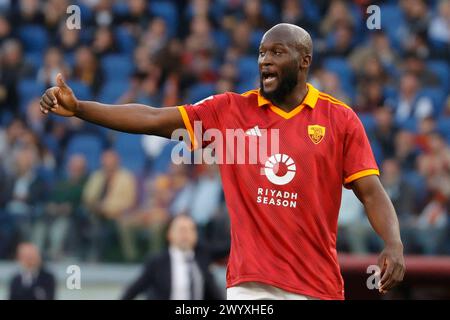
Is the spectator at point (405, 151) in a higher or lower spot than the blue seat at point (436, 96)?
lower

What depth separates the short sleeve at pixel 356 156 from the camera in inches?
224

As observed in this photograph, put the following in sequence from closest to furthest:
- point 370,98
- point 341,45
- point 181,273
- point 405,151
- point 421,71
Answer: point 181,273, point 405,151, point 370,98, point 421,71, point 341,45

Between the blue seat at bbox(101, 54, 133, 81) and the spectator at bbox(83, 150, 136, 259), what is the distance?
2.55m

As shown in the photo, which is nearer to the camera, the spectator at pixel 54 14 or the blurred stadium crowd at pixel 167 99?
the blurred stadium crowd at pixel 167 99

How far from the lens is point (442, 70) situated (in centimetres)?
1430

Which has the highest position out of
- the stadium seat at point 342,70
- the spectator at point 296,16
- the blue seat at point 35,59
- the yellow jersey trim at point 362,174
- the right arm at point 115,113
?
the spectator at point 296,16

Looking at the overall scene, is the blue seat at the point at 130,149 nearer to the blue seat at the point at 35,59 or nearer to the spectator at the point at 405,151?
the blue seat at the point at 35,59

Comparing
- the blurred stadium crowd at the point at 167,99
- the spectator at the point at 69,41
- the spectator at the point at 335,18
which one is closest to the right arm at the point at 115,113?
the blurred stadium crowd at the point at 167,99

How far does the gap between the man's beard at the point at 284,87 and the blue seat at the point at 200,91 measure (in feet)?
27.1

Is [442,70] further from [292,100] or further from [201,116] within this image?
[201,116]

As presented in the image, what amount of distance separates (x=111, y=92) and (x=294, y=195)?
30.1ft

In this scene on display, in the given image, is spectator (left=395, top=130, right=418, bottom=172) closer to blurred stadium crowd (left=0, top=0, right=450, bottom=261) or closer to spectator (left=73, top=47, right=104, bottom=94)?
blurred stadium crowd (left=0, top=0, right=450, bottom=261)

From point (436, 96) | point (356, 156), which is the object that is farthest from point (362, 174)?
point (436, 96)

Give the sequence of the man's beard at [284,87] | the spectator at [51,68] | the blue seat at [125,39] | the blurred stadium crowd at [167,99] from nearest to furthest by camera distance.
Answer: the man's beard at [284,87] → the blurred stadium crowd at [167,99] → the spectator at [51,68] → the blue seat at [125,39]
